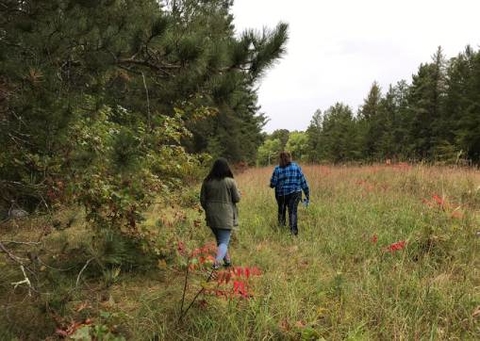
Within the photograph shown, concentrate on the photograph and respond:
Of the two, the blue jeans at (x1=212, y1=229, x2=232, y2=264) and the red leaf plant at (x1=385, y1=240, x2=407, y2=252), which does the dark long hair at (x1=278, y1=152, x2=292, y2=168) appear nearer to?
the blue jeans at (x1=212, y1=229, x2=232, y2=264)

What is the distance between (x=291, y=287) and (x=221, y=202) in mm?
1606

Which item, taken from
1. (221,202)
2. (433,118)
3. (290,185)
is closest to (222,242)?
(221,202)

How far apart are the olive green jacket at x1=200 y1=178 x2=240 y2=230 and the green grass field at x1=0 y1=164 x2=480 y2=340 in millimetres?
439

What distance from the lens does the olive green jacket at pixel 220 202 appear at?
5617 millimetres

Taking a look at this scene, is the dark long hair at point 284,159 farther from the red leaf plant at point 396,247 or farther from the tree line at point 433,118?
the tree line at point 433,118

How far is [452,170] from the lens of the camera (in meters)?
10.2

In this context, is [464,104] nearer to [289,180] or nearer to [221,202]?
[289,180]

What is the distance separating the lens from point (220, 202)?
222 inches

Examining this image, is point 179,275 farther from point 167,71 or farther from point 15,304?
point 167,71

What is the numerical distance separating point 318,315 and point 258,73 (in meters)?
2.37

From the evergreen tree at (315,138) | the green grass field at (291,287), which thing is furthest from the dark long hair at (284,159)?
the evergreen tree at (315,138)

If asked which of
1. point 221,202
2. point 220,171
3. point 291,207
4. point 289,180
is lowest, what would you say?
point 291,207

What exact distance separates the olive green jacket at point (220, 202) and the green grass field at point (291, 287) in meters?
0.44

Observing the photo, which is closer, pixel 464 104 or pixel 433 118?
pixel 464 104
